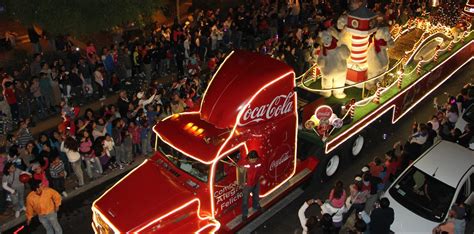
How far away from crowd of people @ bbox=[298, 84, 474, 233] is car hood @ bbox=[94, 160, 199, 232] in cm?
271

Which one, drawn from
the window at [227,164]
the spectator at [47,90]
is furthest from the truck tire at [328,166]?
the spectator at [47,90]

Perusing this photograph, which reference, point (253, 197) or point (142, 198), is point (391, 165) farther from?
point (142, 198)

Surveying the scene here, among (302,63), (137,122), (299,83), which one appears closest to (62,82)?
(137,122)

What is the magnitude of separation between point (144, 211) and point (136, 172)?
1310 millimetres

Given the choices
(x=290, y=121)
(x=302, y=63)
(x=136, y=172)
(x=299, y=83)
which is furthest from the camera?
(x=302, y=63)

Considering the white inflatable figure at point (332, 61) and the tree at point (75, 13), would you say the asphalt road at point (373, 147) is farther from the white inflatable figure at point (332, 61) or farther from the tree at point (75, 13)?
the tree at point (75, 13)

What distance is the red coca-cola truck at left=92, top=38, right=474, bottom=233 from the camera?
977 cm

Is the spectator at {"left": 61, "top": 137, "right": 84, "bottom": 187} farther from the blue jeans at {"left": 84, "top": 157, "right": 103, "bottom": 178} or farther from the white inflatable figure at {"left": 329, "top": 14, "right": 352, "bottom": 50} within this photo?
the white inflatable figure at {"left": 329, "top": 14, "right": 352, "bottom": 50}

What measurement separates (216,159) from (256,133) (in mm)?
1328

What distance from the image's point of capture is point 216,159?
9.81 meters

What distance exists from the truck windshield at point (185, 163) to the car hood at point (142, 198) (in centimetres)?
29

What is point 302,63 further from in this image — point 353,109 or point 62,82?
point 62,82

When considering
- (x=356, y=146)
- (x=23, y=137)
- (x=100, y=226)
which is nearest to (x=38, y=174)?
(x=23, y=137)

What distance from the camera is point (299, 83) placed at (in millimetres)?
14922
